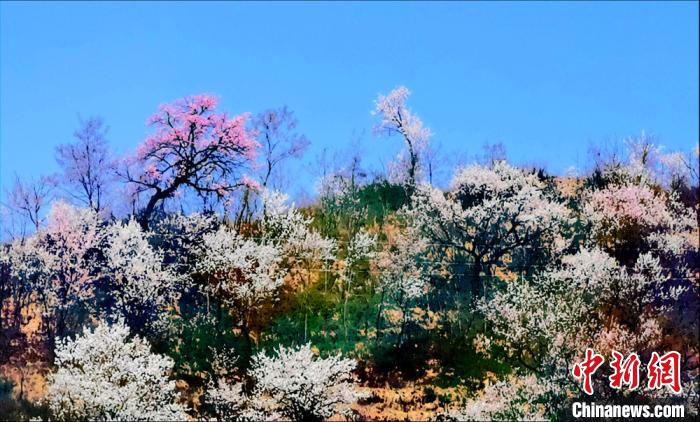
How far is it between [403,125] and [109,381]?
1377 cm

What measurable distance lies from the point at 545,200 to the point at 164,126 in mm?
12559

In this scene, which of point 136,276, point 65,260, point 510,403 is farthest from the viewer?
point 136,276

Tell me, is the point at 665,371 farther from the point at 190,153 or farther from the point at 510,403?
the point at 190,153

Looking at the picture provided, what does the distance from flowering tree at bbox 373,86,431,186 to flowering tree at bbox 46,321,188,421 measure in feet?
39.0

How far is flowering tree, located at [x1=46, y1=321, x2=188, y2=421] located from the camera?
57.6 feet

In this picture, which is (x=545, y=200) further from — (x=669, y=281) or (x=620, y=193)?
(x=669, y=281)

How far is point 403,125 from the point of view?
26859mm

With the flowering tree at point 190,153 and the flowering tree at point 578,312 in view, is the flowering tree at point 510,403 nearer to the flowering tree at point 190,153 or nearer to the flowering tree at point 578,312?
the flowering tree at point 578,312

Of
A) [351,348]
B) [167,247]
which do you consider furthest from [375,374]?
[167,247]

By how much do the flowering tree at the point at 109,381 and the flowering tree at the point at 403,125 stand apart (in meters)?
11.9

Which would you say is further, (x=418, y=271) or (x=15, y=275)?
(x=418, y=271)

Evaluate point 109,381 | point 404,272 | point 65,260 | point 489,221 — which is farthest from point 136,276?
point 489,221

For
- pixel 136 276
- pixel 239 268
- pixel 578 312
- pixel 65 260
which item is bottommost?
pixel 578 312

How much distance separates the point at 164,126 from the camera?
2322 cm
